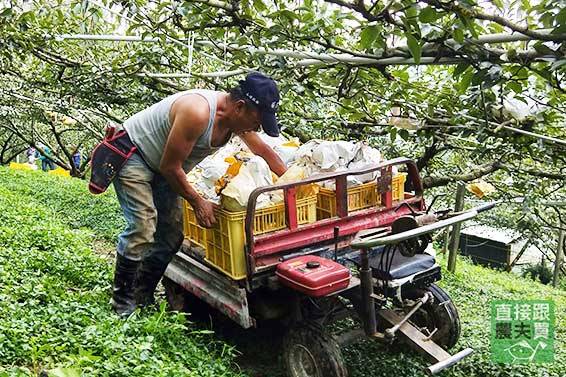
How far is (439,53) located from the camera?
2.19 meters

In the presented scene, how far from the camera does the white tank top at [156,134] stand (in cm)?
359

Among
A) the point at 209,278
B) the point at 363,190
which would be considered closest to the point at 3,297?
the point at 209,278

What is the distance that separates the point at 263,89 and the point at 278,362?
2.12 meters

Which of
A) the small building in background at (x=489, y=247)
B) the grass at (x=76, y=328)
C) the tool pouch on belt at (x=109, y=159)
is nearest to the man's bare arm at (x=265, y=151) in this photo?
the tool pouch on belt at (x=109, y=159)

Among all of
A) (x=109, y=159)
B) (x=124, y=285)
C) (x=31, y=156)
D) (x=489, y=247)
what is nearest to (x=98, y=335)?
(x=124, y=285)

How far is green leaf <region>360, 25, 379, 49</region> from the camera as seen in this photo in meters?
1.87

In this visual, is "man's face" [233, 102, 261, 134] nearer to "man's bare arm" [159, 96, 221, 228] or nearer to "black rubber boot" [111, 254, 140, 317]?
"man's bare arm" [159, 96, 221, 228]

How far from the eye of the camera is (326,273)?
3.21 m

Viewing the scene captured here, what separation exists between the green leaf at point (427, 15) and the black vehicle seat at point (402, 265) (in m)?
1.97

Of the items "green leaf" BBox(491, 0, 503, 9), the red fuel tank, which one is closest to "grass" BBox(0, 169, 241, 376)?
the red fuel tank

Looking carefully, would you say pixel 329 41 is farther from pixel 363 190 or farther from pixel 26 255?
pixel 26 255

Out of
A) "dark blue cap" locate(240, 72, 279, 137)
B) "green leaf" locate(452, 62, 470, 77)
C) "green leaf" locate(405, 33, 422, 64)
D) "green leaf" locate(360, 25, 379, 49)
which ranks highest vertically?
"green leaf" locate(360, 25, 379, 49)

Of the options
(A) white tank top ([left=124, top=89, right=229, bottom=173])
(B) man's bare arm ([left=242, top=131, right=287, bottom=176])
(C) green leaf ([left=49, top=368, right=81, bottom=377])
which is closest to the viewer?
(C) green leaf ([left=49, top=368, right=81, bottom=377])
